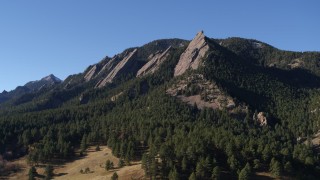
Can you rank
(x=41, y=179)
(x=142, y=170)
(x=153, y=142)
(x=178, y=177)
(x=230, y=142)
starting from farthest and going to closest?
(x=153, y=142), (x=41, y=179), (x=230, y=142), (x=142, y=170), (x=178, y=177)

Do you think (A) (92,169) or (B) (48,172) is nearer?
(A) (92,169)

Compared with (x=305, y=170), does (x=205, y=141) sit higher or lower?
higher

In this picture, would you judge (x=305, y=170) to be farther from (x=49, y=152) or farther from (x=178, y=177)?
(x=49, y=152)

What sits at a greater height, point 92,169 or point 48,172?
point 92,169

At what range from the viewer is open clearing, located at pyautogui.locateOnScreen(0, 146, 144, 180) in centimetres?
14412

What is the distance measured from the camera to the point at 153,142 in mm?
177000

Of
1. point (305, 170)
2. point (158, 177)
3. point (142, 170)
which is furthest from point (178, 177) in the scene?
point (305, 170)

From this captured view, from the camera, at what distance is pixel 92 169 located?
16412 centimetres

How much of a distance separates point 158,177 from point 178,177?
27.6ft

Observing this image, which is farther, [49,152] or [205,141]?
[49,152]

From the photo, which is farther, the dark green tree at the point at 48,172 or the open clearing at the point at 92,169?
the dark green tree at the point at 48,172

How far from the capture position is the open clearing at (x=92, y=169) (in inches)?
5674

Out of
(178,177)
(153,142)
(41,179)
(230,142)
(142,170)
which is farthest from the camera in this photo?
(153,142)

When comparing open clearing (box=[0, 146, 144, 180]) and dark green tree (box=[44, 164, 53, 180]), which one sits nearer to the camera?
open clearing (box=[0, 146, 144, 180])
